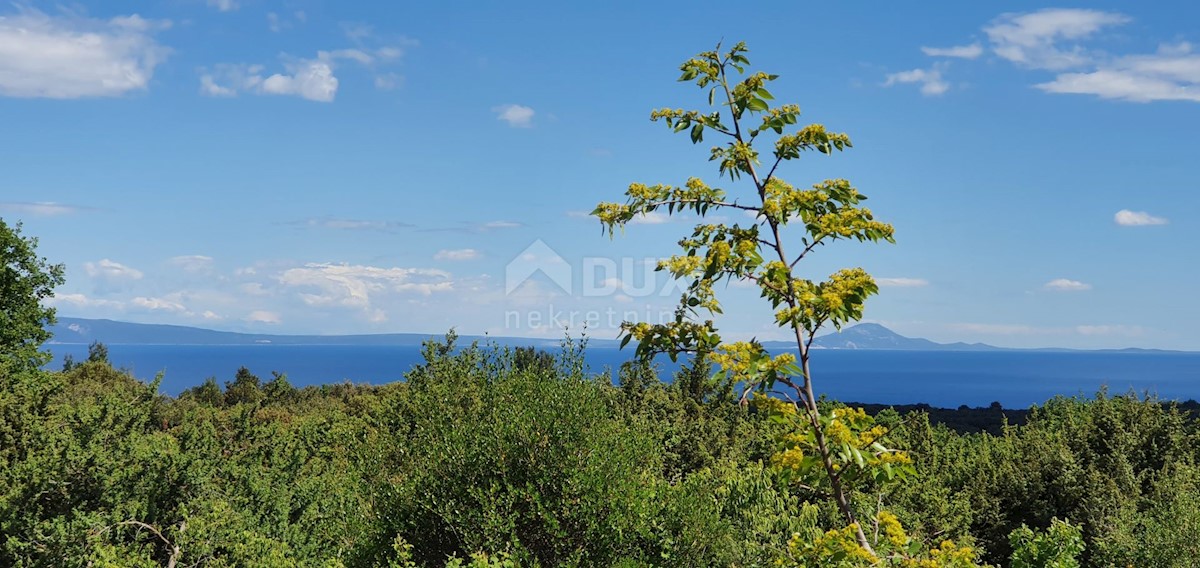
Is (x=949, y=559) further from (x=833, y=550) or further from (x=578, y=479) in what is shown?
(x=578, y=479)

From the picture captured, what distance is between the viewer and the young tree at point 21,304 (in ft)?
102

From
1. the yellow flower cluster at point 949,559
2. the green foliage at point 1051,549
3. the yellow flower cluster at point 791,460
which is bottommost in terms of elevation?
the green foliage at point 1051,549

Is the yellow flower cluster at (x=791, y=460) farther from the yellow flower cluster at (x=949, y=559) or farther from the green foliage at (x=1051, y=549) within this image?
the green foliage at (x=1051, y=549)

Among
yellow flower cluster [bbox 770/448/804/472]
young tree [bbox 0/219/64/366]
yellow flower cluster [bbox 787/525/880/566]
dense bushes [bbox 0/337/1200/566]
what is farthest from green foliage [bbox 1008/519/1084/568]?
young tree [bbox 0/219/64/366]

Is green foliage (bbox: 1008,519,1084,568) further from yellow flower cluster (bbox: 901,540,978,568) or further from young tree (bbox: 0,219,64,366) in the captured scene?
young tree (bbox: 0,219,64,366)

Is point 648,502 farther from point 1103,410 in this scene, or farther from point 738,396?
point 1103,410

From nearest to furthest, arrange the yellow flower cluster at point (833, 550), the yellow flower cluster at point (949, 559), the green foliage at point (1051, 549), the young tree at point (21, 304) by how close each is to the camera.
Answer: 1. the yellow flower cluster at point (833, 550)
2. the yellow flower cluster at point (949, 559)
3. the green foliage at point (1051, 549)
4. the young tree at point (21, 304)

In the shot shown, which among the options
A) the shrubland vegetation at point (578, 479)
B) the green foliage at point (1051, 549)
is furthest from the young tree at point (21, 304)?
the green foliage at point (1051, 549)

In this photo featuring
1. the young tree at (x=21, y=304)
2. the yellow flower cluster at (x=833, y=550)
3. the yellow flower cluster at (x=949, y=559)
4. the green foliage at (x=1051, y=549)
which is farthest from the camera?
the young tree at (x=21, y=304)

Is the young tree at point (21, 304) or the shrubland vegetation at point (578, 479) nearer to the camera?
the shrubland vegetation at point (578, 479)

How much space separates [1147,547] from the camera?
18203 millimetres

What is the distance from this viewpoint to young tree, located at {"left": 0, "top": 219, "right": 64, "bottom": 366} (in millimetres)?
31156

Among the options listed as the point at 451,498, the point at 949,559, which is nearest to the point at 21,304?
the point at 451,498

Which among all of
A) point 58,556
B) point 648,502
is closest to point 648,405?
point 648,502
